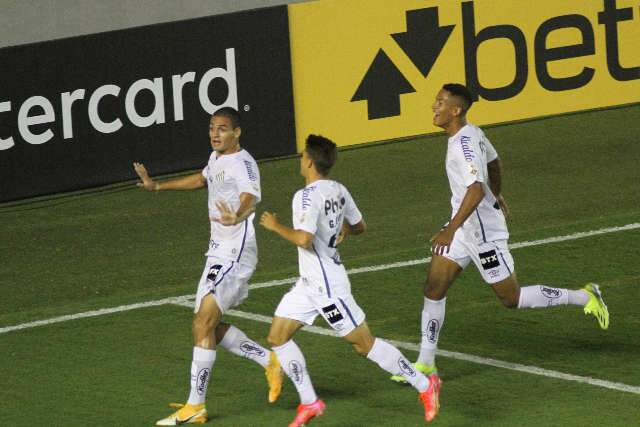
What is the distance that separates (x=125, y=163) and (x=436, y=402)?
8.80 meters

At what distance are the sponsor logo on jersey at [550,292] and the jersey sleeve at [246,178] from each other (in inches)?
89.4

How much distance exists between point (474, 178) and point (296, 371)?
185cm

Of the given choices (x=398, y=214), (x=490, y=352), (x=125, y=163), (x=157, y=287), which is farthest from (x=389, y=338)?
(x=125, y=163)

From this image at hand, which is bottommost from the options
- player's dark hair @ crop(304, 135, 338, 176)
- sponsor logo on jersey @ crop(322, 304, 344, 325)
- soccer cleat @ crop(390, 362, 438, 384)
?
soccer cleat @ crop(390, 362, 438, 384)

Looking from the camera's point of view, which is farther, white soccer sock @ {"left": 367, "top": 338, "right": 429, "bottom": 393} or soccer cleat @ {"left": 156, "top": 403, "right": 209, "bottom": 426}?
soccer cleat @ {"left": 156, "top": 403, "right": 209, "bottom": 426}

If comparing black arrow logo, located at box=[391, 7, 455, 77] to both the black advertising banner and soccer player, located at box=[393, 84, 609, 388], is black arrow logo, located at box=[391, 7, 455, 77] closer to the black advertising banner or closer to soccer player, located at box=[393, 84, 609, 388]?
the black advertising banner

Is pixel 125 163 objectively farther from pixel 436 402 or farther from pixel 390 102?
pixel 436 402

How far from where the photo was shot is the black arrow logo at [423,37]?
19.0 m

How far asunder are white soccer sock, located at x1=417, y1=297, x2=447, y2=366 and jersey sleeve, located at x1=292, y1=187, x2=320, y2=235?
5.05 ft

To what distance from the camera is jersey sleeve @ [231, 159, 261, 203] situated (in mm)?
10008

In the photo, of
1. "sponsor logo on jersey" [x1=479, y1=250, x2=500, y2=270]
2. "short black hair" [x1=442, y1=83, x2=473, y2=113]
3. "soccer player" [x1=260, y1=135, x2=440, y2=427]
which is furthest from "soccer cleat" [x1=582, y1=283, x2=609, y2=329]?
"soccer player" [x1=260, y1=135, x2=440, y2=427]

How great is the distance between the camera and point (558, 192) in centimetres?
1661

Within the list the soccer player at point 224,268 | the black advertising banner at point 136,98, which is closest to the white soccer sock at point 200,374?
the soccer player at point 224,268

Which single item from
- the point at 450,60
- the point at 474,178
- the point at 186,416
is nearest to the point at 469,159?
the point at 474,178
